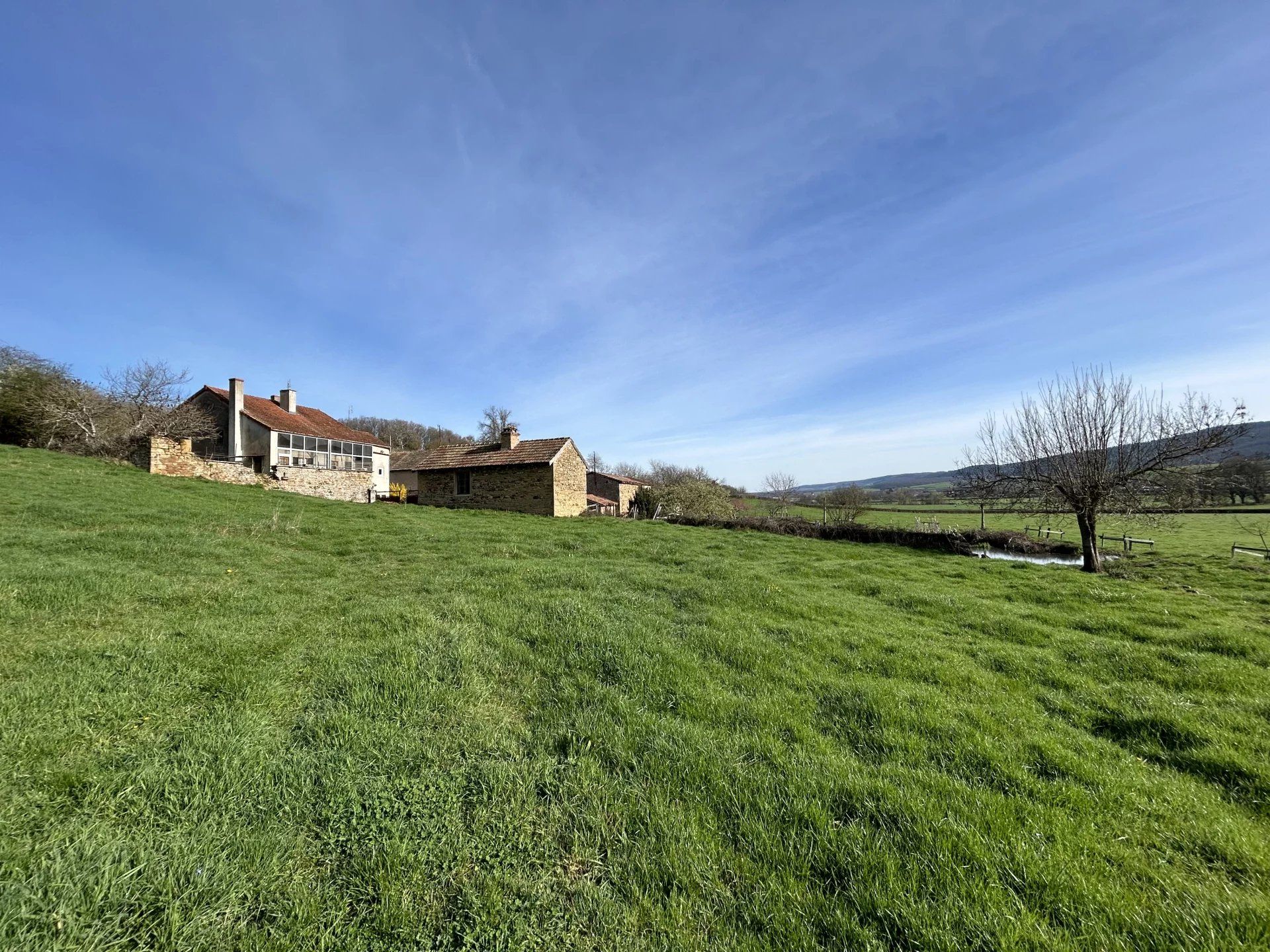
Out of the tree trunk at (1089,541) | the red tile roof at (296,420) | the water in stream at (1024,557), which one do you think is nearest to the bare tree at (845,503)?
the water in stream at (1024,557)

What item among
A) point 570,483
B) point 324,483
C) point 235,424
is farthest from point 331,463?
point 570,483

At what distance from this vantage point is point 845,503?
3058 centimetres

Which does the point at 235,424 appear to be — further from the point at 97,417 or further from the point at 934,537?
the point at 934,537

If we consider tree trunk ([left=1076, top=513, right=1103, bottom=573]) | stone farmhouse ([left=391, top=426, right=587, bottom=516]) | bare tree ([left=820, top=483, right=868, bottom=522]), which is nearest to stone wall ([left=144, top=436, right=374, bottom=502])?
stone farmhouse ([left=391, top=426, right=587, bottom=516])

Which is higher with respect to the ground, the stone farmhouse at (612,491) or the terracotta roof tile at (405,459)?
the terracotta roof tile at (405,459)

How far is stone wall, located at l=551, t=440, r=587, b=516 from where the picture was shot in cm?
2639

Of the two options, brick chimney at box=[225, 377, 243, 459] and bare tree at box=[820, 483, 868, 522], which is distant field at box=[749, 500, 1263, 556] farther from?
brick chimney at box=[225, 377, 243, 459]

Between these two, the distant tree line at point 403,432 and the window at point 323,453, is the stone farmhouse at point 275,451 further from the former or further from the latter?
the distant tree line at point 403,432

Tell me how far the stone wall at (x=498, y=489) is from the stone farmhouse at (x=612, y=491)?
11778mm

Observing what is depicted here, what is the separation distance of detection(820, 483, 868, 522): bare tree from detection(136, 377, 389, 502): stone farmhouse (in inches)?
1166

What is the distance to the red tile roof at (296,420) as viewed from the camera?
1230 inches

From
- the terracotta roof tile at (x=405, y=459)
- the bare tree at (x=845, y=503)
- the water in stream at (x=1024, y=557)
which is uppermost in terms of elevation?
the terracotta roof tile at (x=405, y=459)

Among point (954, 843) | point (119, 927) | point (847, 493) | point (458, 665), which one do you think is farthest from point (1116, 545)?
point (119, 927)

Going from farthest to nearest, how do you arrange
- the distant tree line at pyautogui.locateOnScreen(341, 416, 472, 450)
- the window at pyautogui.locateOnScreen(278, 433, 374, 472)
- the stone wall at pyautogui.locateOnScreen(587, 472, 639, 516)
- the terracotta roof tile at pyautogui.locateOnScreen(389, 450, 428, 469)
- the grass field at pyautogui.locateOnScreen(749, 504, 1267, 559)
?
the distant tree line at pyautogui.locateOnScreen(341, 416, 472, 450) → the stone wall at pyautogui.locateOnScreen(587, 472, 639, 516) → the terracotta roof tile at pyautogui.locateOnScreen(389, 450, 428, 469) → the window at pyautogui.locateOnScreen(278, 433, 374, 472) → the grass field at pyautogui.locateOnScreen(749, 504, 1267, 559)
